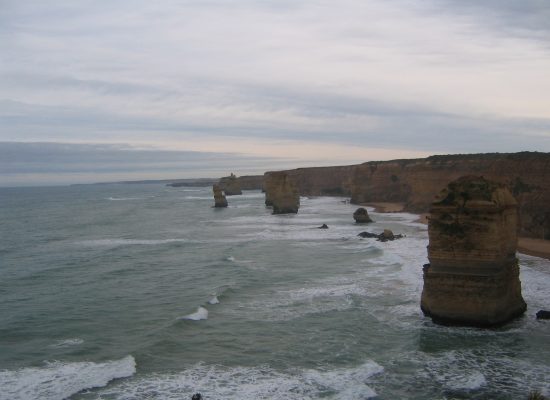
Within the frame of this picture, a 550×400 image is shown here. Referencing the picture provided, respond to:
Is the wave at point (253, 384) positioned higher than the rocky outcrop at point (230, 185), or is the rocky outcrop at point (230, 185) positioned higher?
the rocky outcrop at point (230, 185)

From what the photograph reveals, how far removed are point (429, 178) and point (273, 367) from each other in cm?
4392

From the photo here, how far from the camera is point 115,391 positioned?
11961mm

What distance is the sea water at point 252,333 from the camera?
1216 cm

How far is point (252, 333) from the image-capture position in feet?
52.5

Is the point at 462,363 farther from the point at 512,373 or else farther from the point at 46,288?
the point at 46,288

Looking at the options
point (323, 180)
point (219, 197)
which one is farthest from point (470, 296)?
point (323, 180)

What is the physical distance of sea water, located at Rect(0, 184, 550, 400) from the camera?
12.2m

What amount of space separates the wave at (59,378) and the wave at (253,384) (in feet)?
2.15

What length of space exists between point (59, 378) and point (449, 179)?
44987 millimetres

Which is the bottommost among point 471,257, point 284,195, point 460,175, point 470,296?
point 470,296

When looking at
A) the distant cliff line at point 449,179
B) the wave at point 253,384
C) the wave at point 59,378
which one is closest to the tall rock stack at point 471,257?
the wave at point 253,384

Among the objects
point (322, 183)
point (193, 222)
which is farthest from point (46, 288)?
point (322, 183)

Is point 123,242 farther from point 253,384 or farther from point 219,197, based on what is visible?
point 219,197

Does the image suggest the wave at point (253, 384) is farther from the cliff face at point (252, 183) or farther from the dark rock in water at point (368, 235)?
the cliff face at point (252, 183)
